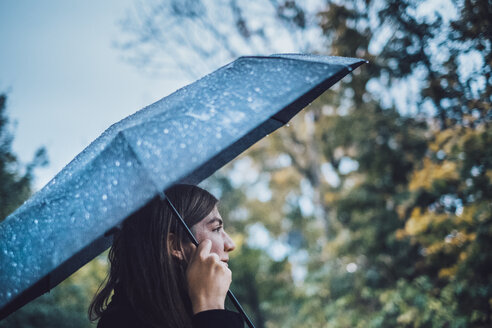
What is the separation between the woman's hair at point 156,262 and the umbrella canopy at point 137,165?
376 millimetres

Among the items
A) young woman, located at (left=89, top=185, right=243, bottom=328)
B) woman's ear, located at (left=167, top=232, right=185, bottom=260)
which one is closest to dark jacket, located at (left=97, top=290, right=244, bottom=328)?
young woman, located at (left=89, top=185, right=243, bottom=328)

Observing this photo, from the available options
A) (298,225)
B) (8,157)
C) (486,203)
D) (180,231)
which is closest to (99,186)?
(180,231)

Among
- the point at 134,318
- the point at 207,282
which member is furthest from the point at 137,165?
the point at 134,318

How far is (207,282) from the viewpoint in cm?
153

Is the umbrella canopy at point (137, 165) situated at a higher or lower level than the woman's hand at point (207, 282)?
higher

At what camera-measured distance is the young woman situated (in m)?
1.52

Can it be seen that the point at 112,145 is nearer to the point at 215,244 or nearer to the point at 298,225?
the point at 215,244

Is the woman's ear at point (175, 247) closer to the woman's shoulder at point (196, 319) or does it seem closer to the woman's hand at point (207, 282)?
the woman's hand at point (207, 282)

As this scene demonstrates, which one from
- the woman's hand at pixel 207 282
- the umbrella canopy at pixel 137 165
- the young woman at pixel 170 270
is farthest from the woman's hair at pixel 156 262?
the umbrella canopy at pixel 137 165

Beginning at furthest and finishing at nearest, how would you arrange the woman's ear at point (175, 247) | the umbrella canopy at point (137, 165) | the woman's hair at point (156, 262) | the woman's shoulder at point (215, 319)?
the woman's ear at point (175, 247)
the woman's hair at point (156, 262)
the woman's shoulder at point (215, 319)
the umbrella canopy at point (137, 165)

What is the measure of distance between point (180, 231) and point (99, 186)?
577 millimetres

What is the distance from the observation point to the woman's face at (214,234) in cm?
188

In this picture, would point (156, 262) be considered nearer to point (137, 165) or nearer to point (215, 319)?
point (215, 319)

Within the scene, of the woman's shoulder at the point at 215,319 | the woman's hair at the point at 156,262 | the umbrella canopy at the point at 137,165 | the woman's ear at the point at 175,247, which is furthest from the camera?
the woman's ear at the point at 175,247
